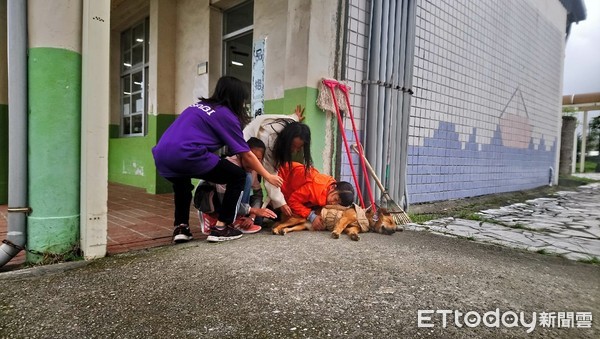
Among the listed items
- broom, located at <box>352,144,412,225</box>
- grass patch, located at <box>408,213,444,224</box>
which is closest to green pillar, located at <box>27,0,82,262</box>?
broom, located at <box>352,144,412,225</box>

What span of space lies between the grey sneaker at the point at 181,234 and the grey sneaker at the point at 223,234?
0.70 feet

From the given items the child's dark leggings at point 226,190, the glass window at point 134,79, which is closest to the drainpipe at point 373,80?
the child's dark leggings at point 226,190

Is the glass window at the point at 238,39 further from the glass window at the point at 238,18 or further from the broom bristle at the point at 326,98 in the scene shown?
the broom bristle at the point at 326,98

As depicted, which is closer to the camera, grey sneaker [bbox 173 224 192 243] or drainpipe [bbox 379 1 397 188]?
grey sneaker [bbox 173 224 192 243]

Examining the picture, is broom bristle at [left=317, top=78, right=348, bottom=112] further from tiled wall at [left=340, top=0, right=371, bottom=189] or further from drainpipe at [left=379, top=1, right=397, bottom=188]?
drainpipe at [left=379, top=1, right=397, bottom=188]

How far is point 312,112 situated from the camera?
3.75m

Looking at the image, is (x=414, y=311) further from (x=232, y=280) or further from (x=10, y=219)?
(x=10, y=219)

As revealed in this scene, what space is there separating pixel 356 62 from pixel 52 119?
3127 mm

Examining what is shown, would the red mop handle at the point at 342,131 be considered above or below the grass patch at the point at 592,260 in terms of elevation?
above

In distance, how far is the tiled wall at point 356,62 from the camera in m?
4.04

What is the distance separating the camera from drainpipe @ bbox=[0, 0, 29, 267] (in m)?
2.23

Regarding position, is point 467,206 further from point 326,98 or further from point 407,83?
point 326,98

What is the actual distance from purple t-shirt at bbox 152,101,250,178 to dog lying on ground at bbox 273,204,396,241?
3.18 feet

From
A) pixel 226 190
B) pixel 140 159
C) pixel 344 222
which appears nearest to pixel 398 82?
pixel 344 222
